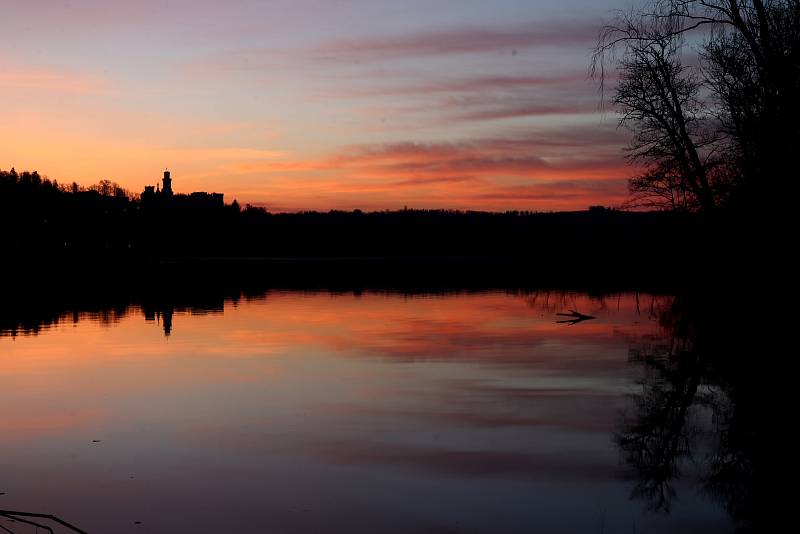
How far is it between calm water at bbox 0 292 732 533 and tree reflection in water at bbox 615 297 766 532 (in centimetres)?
17

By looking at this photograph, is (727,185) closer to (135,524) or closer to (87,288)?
(135,524)

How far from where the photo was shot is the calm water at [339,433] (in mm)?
14773

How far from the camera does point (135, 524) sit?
14.0 meters

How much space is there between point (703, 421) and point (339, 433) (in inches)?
357

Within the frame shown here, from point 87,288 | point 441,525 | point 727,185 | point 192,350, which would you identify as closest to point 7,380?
point 192,350

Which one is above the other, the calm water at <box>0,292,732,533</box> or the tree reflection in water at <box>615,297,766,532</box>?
the tree reflection in water at <box>615,297,766,532</box>

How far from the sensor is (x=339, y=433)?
20.8m

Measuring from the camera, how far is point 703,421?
21484 millimetres

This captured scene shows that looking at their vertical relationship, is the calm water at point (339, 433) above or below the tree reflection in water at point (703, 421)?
below

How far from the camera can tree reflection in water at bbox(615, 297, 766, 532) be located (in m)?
16.0

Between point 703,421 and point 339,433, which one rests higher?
point 703,421

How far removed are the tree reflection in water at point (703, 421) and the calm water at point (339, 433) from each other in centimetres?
17

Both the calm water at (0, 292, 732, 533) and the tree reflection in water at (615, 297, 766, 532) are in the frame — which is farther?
the tree reflection in water at (615, 297, 766, 532)

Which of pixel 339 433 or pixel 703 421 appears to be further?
pixel 703 421
